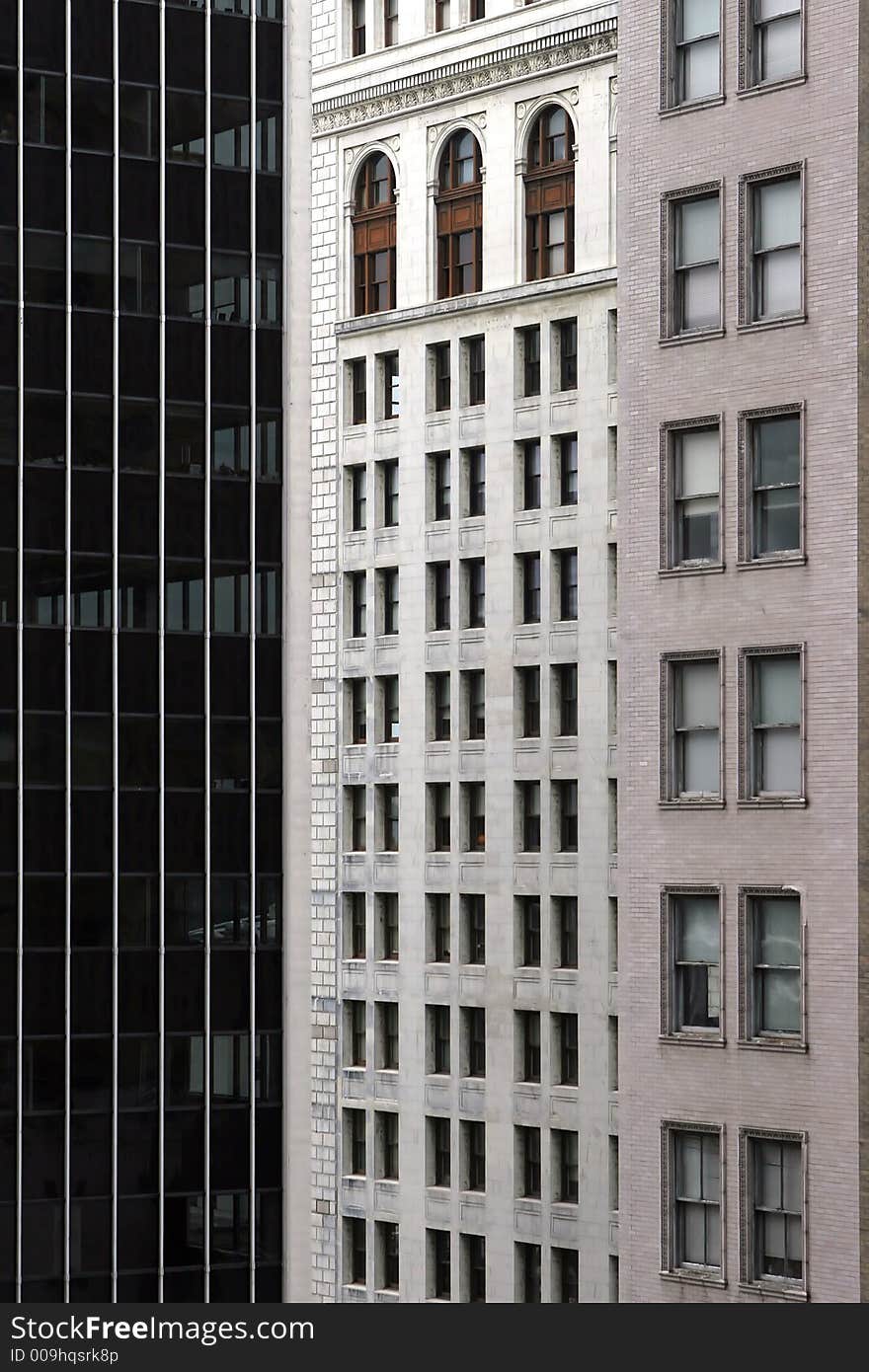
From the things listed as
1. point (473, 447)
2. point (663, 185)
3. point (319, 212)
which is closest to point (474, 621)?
point (473, 447)

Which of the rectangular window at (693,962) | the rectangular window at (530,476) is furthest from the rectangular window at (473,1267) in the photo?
the rectangular window at (693,962)

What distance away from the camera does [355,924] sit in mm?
116312

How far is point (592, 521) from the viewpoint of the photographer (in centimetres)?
10781

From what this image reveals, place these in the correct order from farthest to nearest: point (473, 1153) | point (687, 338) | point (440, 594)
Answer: point (440, 594) < point (473, 1153) < point (687, 338)

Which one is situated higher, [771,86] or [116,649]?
[771,86]

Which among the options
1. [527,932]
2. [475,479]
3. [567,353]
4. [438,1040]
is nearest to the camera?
[527,932]

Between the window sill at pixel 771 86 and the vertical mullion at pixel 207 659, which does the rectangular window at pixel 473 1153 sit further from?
the window sill at pixel 771 86

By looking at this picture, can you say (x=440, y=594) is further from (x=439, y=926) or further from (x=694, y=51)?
(x=694, y=51)

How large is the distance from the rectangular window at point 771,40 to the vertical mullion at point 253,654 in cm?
3273

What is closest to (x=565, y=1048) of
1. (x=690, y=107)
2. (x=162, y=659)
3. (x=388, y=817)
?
(x=388, y=817)

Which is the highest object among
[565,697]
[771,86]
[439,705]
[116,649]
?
[771,86]

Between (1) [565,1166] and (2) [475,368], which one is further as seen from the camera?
(2) [475,368]

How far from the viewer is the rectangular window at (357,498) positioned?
118188 mm

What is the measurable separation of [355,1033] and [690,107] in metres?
71.5
